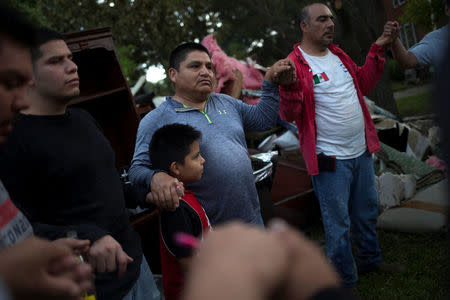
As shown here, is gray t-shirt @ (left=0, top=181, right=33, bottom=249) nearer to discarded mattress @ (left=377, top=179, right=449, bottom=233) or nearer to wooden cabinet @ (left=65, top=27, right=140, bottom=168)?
wooden cabinet @ (left=65, top=27, right=140, bottom=168)

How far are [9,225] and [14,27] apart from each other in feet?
1.98

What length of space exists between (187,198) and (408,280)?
7.48ft

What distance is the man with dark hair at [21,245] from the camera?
75cm

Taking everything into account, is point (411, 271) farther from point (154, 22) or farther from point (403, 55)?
point (154, 22)

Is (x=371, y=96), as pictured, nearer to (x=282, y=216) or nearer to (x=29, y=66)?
(x=282, y=216)

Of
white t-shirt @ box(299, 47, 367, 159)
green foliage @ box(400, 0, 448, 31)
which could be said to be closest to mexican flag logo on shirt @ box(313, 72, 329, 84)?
white t-shirt @ box(299, 47, 367, 159)

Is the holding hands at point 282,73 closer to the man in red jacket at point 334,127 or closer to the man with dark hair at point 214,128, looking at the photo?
the man with dark hair at point 214,128

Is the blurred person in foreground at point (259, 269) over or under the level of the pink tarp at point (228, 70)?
under

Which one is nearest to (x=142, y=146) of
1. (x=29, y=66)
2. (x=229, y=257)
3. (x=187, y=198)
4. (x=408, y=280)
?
(x=187, y=198)

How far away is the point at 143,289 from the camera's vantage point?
204 cm

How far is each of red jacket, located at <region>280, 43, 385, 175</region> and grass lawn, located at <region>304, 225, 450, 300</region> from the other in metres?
1.16

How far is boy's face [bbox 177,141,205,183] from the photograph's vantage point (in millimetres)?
2002

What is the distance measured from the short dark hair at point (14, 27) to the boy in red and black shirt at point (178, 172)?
103 cm

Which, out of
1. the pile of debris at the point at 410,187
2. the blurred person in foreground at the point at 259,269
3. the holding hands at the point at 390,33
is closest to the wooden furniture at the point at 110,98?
the holding hands at the point at 390,33
